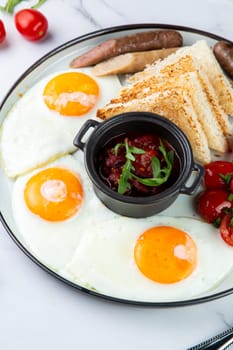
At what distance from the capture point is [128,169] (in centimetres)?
375

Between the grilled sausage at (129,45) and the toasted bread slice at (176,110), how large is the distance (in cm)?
45

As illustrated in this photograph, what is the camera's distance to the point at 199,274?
389 cm

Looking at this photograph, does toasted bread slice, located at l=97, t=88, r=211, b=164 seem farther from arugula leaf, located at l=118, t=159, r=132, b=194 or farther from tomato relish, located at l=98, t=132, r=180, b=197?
arugula leaf, located at l=118, t=159, r=132, b=194

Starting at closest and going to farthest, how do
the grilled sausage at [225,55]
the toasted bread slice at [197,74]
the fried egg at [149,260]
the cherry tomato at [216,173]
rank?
the fried egg at [149,260] < the cherry tomato at [216,173] < the toasted bread slice at [197,74] < the grilled sausage at [225,55]

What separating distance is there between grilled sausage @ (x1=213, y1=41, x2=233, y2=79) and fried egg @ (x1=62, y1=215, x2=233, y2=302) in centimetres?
119

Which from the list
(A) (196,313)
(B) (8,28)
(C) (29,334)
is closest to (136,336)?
(A) (196,313)

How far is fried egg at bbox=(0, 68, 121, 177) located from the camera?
421 centimetres

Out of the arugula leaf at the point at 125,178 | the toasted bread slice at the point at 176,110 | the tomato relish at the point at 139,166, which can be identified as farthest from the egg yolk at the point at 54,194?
the toasted bread slice at the point at 176,110

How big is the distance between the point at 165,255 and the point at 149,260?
0.10 meters

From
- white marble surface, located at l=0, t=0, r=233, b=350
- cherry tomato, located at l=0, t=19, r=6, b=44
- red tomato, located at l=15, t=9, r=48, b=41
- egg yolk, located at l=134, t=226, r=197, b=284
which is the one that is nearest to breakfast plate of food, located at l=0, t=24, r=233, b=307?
egg yolk, located at l=134, t=226, r=197, b=284

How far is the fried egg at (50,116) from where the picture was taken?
166 inches

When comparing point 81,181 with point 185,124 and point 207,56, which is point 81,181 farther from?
point 207,56

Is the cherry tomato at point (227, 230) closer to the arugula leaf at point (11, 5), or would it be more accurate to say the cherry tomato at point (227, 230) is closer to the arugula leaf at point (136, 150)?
the arugula leaf at point (136, 150)

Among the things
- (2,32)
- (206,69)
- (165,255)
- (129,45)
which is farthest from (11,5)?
(165,255)
